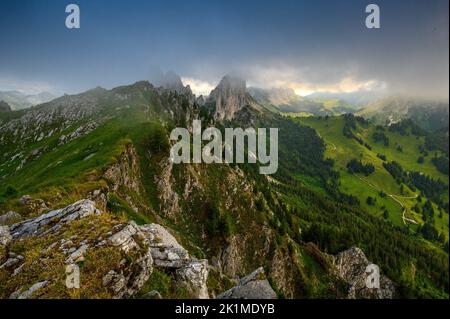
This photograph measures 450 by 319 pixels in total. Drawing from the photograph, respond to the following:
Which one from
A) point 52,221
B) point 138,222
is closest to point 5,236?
point 52,221

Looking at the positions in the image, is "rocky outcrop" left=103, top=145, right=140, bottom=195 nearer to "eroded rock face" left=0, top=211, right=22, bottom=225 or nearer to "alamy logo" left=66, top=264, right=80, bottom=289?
"eroded rock face" left=0, top=211, right=22, bottom=225

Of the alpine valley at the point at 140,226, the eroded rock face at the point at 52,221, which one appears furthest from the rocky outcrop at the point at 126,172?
the eroded rock face at the point at 52,221

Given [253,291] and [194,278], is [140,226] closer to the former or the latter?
[194,278]

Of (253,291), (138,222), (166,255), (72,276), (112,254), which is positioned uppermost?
(112,254)

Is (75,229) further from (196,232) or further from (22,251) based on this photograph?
(196,232)

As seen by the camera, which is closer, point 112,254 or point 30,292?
point 30,292

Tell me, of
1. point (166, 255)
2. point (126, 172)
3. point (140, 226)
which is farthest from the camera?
point (126, 172)

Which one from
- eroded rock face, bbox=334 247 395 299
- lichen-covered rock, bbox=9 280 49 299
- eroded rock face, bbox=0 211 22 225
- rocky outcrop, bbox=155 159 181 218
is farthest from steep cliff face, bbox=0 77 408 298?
eroded rock face, bbox=334 247 395 299

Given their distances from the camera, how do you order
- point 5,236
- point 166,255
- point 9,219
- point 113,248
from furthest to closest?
point 9,219 → point 166,255 → point 5,236 → point 113,248

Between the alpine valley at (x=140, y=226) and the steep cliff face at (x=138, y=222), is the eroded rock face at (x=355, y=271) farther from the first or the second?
the steep cliff face at (x=138, y=222)

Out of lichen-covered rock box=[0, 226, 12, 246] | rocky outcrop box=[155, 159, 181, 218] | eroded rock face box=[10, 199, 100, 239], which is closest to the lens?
lichen-covered rock box=[0, 226, 12, 246]

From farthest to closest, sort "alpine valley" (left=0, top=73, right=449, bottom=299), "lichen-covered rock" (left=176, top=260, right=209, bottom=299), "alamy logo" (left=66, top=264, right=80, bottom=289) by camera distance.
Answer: "lichen-covered rock" (left=176, top=260, right=209, bottom=299) < "alpine valley" (left=0, top=73, right=449, bottom=299) < "alamy logo" (left=66, top=264, right=80, bottom=289)

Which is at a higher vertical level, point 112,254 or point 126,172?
point 112,254

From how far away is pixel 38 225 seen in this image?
22016 millimetres
